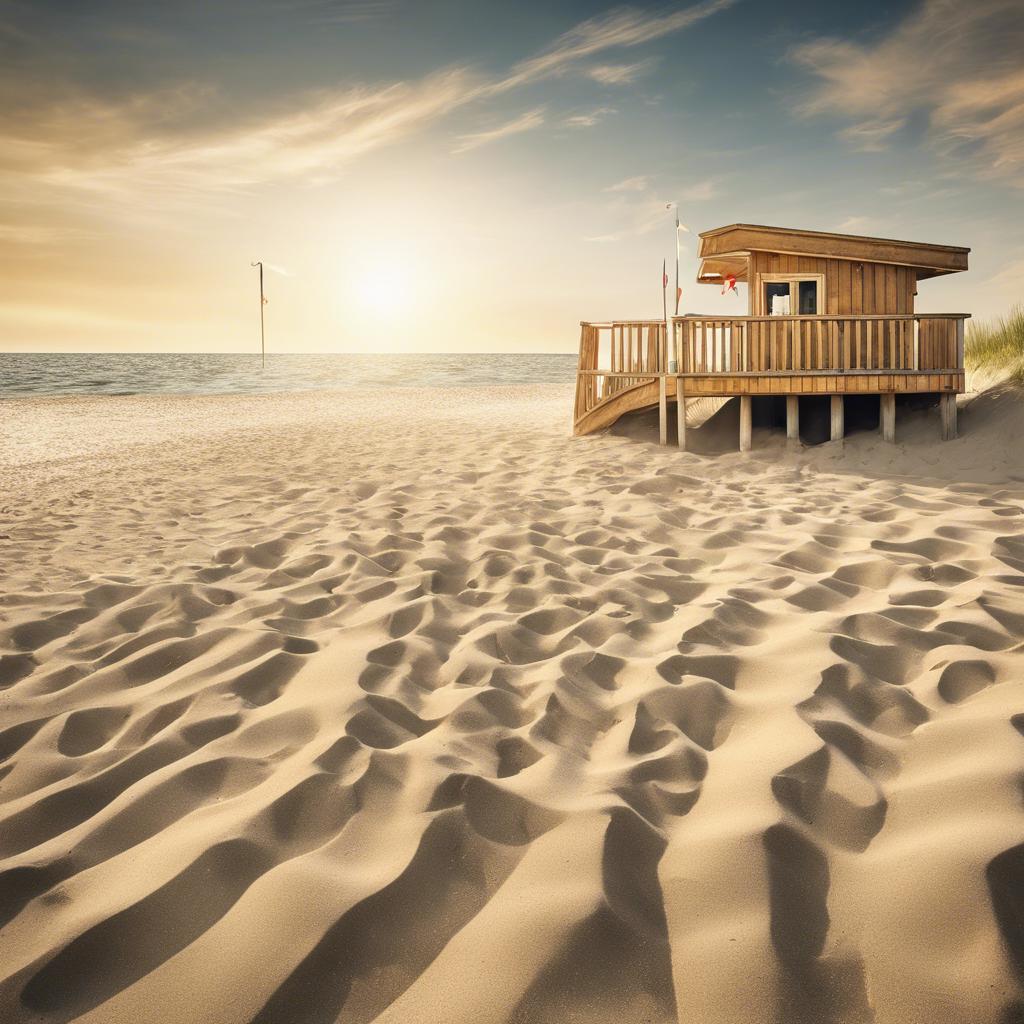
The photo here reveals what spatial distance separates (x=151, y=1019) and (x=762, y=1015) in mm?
1255

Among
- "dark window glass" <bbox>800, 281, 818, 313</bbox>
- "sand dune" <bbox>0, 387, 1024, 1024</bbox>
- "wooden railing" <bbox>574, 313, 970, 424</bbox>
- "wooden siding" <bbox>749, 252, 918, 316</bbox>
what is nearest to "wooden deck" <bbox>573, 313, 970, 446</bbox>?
"wooden railing" <bbox>574, 313, 970, 424</bbox>

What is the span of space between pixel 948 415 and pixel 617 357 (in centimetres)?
477

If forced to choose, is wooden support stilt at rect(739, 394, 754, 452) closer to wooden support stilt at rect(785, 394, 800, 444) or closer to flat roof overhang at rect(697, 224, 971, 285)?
wooden support stilt at rect(785, 394, 800, 444)

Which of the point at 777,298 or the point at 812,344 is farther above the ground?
the point at 777,298

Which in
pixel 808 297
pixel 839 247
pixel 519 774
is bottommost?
pixel 519 774

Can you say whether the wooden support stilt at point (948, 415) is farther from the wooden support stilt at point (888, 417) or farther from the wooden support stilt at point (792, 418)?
the wooden support stilt at point (792, 418)

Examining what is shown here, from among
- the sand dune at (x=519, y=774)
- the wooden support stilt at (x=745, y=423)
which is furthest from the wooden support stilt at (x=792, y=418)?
the sand dune at (x=519, y=774)

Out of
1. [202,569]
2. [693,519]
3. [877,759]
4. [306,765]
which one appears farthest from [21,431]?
[877,759]

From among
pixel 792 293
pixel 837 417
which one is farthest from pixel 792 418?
pixel 792 293

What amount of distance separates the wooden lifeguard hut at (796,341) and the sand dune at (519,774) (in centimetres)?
536

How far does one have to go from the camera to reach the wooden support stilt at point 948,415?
10.6 metres

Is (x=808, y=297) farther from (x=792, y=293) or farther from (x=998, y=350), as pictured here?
(x=998, y=350)

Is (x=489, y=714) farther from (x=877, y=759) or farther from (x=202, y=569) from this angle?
(x=202, y=569)

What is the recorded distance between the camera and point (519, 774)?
2.44 meters
